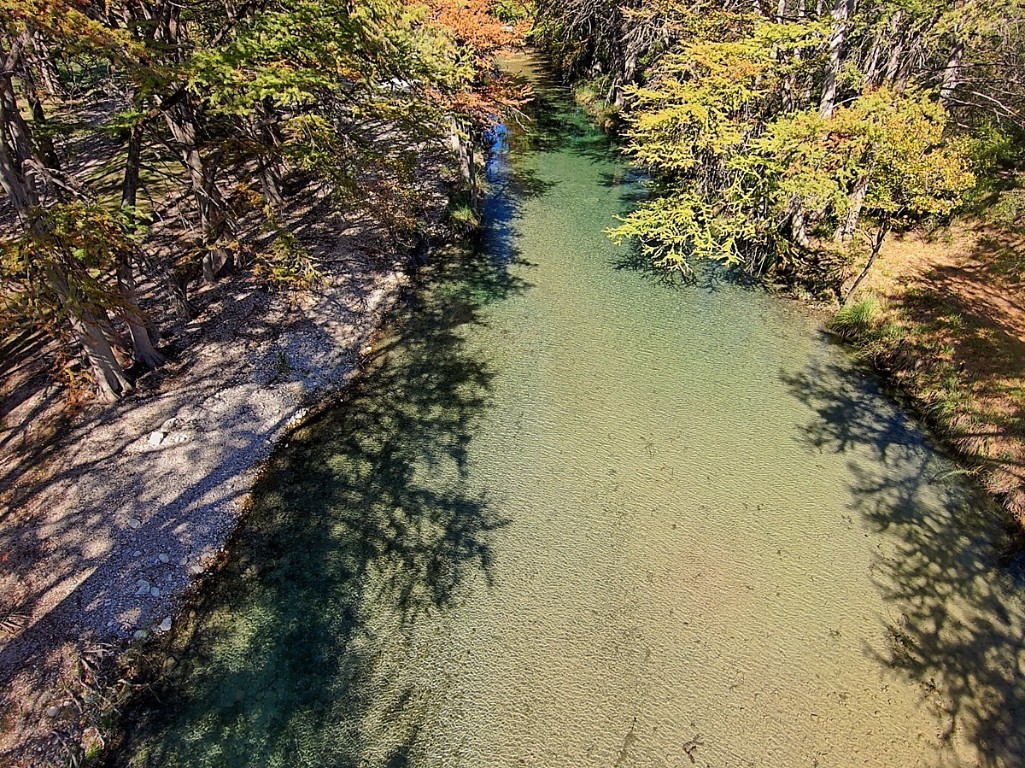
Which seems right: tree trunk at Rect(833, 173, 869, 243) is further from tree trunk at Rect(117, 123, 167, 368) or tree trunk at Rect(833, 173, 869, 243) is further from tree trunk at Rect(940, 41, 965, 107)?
tree trunk at Rect(117, 123, 167, 368)

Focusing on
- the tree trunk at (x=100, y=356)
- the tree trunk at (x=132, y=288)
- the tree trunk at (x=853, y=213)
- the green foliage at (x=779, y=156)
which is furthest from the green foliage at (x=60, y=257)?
the tree trunk at (x=853, y=213)

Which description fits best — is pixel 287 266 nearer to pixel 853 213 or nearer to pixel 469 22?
pixel 469 22

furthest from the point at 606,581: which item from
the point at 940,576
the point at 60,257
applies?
the point at 60,257

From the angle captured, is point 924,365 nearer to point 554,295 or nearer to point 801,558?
point 801,558

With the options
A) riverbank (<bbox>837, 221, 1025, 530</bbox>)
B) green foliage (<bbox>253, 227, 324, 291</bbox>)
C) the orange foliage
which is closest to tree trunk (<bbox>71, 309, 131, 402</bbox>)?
green foliage (<bbox>253, 227, 324, 291</bbox>)

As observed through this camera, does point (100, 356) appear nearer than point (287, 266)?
Yes
